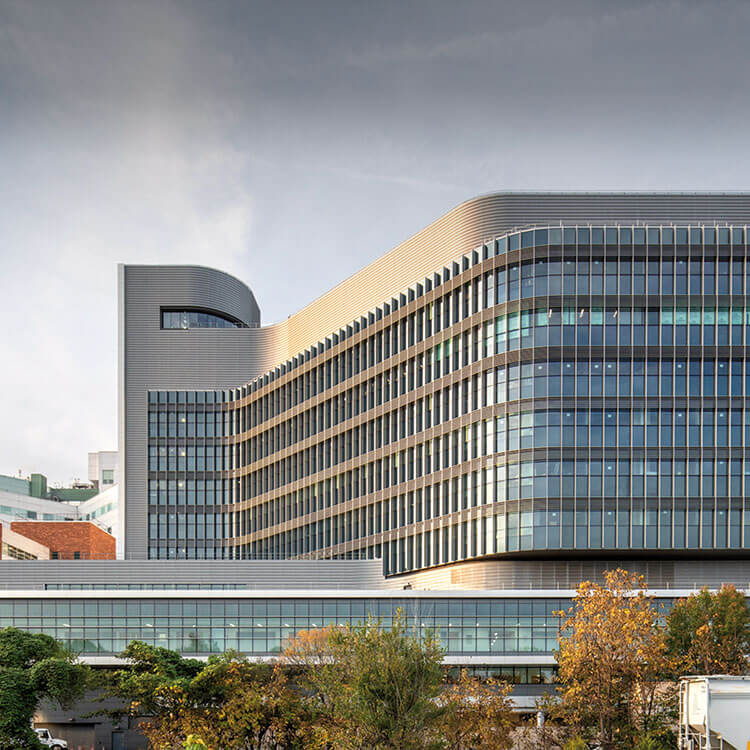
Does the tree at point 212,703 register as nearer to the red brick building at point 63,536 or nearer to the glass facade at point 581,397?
the glass facade at point 581,397

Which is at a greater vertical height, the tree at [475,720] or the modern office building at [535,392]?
the modern office building at [535,392]

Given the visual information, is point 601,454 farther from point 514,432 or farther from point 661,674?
point 661,674

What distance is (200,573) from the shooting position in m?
106

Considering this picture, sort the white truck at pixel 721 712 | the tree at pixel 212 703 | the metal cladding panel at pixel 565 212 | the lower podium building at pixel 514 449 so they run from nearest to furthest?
the white truck at pixel 721 712, the tree at pixel 212 703, the lower podium building at pixel 514 449, the metal cladding panel at pixel 565 212

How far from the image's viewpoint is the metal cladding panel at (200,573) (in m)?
102

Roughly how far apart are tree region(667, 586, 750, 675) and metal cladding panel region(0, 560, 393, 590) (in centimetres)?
4182

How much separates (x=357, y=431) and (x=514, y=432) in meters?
25.1

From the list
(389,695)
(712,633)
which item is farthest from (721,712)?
(712,633)

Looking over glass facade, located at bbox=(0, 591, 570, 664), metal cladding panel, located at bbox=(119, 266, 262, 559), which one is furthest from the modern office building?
metal cladding panel, located at bbox=(119, 266, 262, 559)

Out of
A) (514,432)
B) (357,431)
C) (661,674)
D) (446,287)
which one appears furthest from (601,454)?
(661,674)

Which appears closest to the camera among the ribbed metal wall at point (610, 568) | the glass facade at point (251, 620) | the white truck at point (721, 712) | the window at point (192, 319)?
the white truck at point (721, 712)

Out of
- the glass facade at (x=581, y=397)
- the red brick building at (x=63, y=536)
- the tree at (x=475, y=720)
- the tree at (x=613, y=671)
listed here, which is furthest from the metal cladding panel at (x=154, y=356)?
the tree at (x=613, y=671)

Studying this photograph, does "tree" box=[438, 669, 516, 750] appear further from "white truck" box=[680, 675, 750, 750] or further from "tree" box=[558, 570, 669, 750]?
"white truck" box=[680, 675, 750, 750]

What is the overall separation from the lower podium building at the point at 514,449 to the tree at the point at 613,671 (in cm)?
3845
